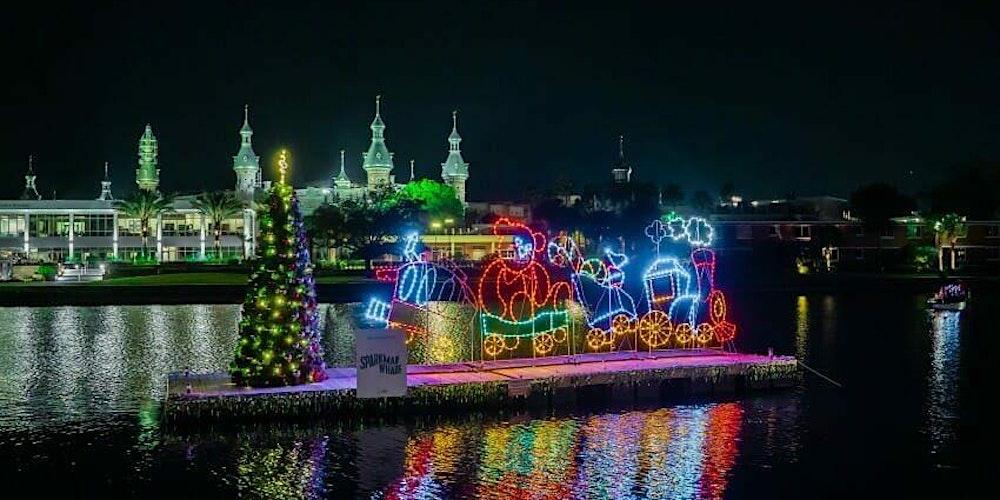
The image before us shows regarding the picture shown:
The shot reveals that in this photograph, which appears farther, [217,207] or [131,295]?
[217,207]

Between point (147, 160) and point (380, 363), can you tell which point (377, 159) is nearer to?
point (147, 160)

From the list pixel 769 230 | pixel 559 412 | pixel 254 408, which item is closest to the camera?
pixel 254 408

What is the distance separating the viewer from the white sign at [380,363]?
24.0 meters

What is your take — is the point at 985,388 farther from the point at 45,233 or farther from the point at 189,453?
the point at 45,233

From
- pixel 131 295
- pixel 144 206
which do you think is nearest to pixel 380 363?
pixel 131 295

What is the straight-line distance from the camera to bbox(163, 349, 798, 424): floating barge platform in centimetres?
2339

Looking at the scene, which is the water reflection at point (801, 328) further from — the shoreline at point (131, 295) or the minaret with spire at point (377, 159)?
the minaret with spire at point (377, 159)

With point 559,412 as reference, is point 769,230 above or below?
A: above

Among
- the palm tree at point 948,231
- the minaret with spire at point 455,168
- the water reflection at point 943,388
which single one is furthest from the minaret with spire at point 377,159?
the water reflection at point 943,388

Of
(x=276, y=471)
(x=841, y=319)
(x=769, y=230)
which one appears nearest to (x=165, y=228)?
(x=769, y=230)

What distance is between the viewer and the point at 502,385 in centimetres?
2570

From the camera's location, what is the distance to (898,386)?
100 feet

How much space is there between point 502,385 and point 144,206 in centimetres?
8559

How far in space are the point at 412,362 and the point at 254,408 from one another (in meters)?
9.87
